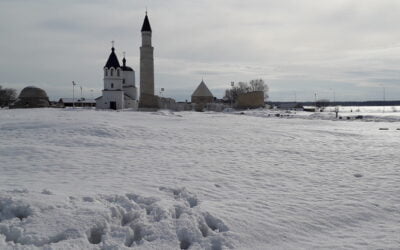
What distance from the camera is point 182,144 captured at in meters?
15.4

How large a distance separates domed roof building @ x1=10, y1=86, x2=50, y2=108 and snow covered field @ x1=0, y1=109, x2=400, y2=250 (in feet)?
138

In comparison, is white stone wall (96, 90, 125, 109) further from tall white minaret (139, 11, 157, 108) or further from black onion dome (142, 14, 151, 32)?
black onion dome (142, 14, 151, 32)

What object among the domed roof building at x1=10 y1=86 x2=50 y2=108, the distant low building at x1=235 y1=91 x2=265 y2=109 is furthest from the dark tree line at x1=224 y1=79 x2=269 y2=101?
the domed roof building at x1=10 y1=86 x2=50 y2=108

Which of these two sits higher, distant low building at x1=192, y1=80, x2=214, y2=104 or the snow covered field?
distant low building at x1=192, y1=80, x2=214, y2=104

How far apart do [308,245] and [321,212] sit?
1563 millimetres

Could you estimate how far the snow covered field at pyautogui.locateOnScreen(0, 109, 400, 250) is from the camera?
5.88 metres

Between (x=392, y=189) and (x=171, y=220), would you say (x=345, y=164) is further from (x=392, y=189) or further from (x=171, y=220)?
(x=171, y=220)

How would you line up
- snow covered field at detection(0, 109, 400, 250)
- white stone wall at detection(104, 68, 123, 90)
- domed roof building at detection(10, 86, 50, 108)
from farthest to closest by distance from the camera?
white stone wall at detection(104, 68, 123, 90), domed roof building at detection(10, 86, 50, 108), snow covered field at detection(0, 109, 400, 250)

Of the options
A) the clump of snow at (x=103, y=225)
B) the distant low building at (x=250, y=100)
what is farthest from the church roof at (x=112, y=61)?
the clump of snow at (x=103, y=225)

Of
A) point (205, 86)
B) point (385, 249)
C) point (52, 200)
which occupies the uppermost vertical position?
point (205, 86)

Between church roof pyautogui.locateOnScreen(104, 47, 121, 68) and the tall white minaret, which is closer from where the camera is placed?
church roof pyautogui.locateOnScreen(104, 47, 121, 68)

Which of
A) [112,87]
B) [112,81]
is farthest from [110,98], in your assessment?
[112,81]

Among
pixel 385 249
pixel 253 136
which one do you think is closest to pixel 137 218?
pixel 385 249

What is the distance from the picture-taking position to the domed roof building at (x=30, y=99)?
170 ft
